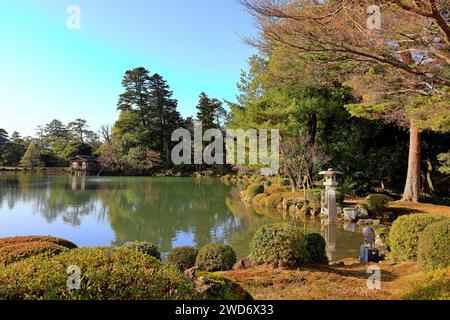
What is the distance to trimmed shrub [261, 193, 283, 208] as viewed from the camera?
15.7 meters

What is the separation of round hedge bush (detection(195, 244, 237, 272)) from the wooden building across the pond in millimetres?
39357

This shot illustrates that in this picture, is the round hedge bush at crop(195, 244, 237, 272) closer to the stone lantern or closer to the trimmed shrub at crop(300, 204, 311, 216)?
the stone lantern

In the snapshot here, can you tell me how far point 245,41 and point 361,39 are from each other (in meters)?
1.77

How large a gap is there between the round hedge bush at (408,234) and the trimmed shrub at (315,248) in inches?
51.9

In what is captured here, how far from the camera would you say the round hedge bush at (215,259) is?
5.50 metres

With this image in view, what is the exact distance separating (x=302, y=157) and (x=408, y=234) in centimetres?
1042

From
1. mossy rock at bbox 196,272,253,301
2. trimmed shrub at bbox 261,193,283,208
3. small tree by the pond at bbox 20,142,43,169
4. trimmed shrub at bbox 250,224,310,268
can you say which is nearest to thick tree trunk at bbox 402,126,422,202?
trimmed shrub at bbox 261,193,283,208

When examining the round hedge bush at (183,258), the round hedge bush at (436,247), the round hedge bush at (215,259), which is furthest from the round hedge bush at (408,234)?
the round hedge bush at (183,258)

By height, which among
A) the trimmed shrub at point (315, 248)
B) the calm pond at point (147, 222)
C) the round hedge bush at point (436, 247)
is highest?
the round hedge bush at point (436, 247)

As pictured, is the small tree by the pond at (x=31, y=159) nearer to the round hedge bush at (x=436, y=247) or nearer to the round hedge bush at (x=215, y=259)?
the round hedge bush at (x=215, y=259)

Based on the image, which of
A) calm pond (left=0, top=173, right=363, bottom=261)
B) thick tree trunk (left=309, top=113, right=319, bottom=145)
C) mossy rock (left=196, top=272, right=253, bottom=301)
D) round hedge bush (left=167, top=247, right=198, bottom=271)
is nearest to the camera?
mossy rock (left=196, top=272, right=253, bottom=301)

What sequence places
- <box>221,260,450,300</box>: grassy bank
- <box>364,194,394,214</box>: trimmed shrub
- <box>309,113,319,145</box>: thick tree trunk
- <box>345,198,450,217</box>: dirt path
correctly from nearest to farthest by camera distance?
<box>221,260,450,300</box>: grassy bank
<box>345,198,450,217</box>: dirt path
<box>364,194,394,214</box>: trimmed shrub
<box>309,113,319,145</box>: thick tree trunk

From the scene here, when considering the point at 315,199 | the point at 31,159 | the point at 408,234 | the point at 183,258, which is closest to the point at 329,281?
the point at 408,234
